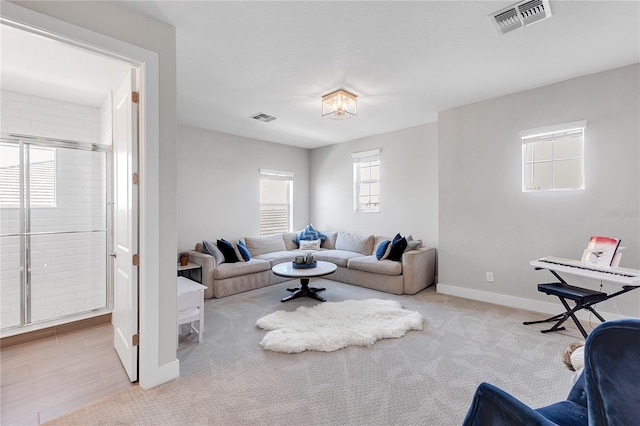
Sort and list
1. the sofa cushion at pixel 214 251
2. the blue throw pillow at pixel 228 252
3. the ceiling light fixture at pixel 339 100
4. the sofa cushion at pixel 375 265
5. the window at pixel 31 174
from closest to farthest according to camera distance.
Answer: the window at pixel 31 174
the ceiling light fixture at pixel 339 100
the sofa cushion at pixel 375 265
the sofa cushion at pixel 214 251
the blue throw pillow at pixel 228 252

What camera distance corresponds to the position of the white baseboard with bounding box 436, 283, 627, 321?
3.25 metres

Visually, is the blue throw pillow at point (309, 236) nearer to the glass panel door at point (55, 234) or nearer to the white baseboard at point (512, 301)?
the white baseboard at point (512, 301)

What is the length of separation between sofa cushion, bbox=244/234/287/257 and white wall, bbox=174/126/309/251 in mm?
364

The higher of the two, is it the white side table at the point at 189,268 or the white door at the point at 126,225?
the white door at the point at 126,225

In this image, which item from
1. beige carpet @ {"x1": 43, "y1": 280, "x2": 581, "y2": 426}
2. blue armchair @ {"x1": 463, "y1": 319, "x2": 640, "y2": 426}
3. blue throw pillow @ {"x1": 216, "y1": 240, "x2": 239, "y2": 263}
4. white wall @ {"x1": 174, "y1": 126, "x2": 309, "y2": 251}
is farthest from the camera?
white wall @ {"x1": 174, "y1": 126, "x2": 309, "y2": 251}

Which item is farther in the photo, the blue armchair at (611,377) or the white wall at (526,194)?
the white wall at (526,194)

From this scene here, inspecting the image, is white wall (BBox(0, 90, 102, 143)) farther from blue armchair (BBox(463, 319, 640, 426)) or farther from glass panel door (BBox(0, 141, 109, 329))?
blue armchair (BBox(463, 319, 640, 426))

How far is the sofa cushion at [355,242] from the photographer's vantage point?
18.1 feet

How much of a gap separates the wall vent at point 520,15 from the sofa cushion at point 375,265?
10.3 ft

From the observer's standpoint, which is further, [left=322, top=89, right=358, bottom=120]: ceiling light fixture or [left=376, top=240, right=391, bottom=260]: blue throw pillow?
[left=376, top=240, right=391, bottom=260]: blue throw pillow

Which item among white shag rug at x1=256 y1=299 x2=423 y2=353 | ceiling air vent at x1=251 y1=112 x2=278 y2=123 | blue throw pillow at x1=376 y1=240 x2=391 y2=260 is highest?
ceiling air vent at x1=251 y1=112 x2=278 y2=123

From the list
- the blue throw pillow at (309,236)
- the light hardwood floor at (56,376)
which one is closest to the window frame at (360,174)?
the blue throw pillow at (309,236)

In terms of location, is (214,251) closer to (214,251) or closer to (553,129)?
(214,251)

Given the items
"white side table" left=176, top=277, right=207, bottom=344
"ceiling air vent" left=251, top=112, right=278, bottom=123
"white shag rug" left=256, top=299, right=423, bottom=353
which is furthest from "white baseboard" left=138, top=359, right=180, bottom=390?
"ceiling air vent" left=251, top=112, right=278, bottom=123
